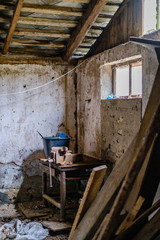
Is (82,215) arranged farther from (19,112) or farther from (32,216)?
(19,112)

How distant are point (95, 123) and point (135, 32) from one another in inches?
68.6

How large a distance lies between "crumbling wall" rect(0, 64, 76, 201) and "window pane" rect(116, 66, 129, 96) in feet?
4.13

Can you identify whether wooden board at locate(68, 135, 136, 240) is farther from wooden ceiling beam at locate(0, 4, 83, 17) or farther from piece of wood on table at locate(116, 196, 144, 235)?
wooden ceiling beam at locate(0, 4, 83, 17)

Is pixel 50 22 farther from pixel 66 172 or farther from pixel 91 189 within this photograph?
pixel 91 189

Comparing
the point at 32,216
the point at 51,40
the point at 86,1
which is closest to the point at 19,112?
the point at 51,40

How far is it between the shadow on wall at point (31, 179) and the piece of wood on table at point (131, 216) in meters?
3.56

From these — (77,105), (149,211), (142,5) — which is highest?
(142,5)

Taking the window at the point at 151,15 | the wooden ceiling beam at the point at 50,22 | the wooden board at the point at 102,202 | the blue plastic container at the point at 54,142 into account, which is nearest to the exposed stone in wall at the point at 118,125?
the blue plastic container at the point at 54,142

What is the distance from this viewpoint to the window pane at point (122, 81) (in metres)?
4.59

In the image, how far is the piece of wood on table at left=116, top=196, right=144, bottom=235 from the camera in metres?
2.15

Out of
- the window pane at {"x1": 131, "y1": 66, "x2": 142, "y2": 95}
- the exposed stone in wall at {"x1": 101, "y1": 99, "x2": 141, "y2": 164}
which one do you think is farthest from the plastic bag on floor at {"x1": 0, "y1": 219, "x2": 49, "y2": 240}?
the window pane at {"x1": 131, "y1": 66, "x2": 142, "y2": 95}

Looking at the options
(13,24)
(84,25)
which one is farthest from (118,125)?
(13,24)

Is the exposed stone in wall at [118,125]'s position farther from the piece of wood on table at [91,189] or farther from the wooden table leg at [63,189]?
the piece of wood on table at [91,189]

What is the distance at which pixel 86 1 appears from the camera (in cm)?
409
